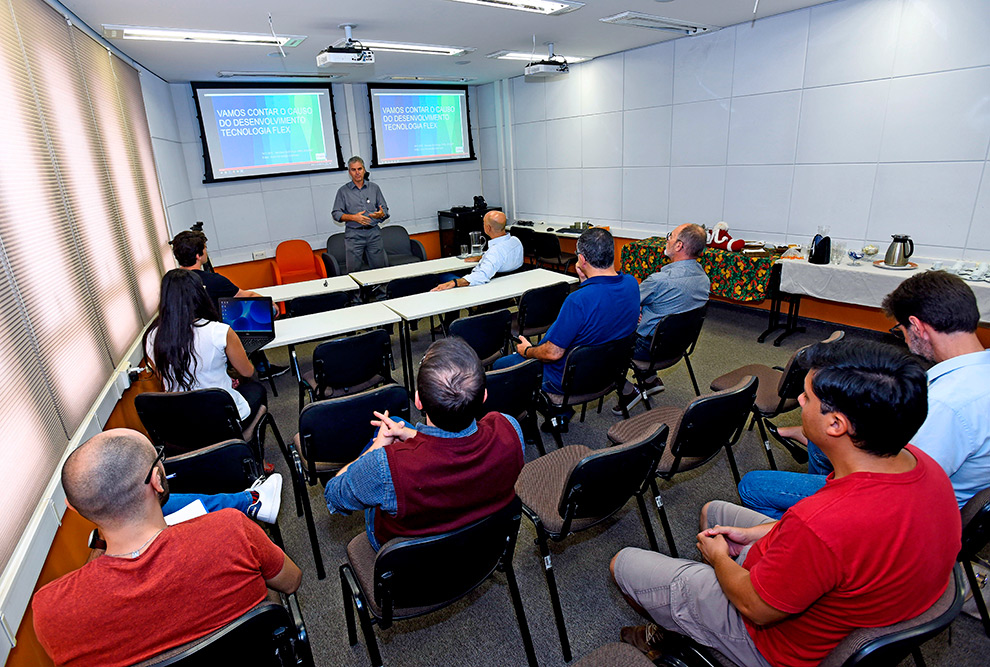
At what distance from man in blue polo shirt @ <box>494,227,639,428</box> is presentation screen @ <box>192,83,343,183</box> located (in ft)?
18.3

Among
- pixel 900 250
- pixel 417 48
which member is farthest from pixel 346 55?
pixel 900 250

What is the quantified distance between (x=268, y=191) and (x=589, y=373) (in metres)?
6.05

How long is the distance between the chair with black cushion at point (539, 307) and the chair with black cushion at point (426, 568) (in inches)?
91.2

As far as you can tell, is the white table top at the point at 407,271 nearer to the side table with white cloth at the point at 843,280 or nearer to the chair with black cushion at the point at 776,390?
the chair with black cushion at the point at 776,390

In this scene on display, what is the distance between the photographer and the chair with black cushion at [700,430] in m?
2.02

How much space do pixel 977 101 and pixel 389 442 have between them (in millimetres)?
5122

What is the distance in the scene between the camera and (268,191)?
7035 mm

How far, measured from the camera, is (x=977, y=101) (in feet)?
12.6

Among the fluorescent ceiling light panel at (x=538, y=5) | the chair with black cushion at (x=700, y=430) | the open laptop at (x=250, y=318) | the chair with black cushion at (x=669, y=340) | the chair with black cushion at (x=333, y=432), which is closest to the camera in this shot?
the chair with black cushion at (x=700, y=430)

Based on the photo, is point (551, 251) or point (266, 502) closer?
point (266, 502)

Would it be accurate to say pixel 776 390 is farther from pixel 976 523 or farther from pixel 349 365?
pixel 349 365

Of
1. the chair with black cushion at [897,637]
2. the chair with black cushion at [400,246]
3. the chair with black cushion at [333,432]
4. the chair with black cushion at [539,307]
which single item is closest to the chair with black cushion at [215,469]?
the chair with black cushion at [333,432]

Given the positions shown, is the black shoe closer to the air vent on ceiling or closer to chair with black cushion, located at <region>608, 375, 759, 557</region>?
chair with black cushion, located at <region>608, 375, 759, 557</region>

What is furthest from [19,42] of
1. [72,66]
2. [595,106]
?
[595,106]
